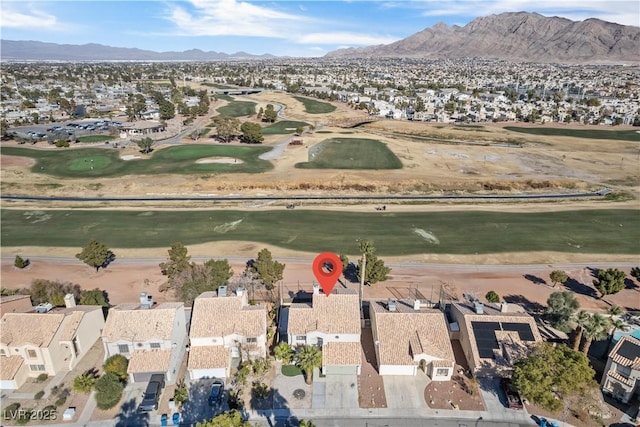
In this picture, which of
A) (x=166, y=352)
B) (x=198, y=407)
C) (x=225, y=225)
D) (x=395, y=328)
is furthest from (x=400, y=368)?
(x=225, y=225)

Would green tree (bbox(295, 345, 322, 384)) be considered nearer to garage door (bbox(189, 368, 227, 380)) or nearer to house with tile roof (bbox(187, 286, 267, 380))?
house with tile roof (bbox(187, 286, 267, 380))

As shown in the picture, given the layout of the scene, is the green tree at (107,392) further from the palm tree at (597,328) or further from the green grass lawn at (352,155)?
the green grass lawn at (352,155)

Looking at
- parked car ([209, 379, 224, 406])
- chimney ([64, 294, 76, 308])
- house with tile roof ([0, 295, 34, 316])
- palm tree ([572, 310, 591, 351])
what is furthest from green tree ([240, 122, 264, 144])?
palm tree ([572, 310, 591, 351])

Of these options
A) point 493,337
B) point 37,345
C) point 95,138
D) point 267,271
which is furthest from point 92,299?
point 95,138

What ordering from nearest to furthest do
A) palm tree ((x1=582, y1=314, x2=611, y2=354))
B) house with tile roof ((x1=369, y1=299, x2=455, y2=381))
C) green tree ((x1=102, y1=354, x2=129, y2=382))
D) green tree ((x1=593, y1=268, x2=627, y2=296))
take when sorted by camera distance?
1. palm tree ((x1=582, y1=314, x2=611, y2=354))
2. green tree ((x1=102, y1=354, x2=129, y2=382))
3. house with tile roof ((x1=369, y1=299, x2=455, y2=381))
4. green tree ((x1=593, y1=268, x2=627, y2=296))

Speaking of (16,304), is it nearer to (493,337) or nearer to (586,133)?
(493,337)

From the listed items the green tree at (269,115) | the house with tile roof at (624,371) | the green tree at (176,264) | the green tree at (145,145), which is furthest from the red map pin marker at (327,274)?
the green tree at (269,115)
